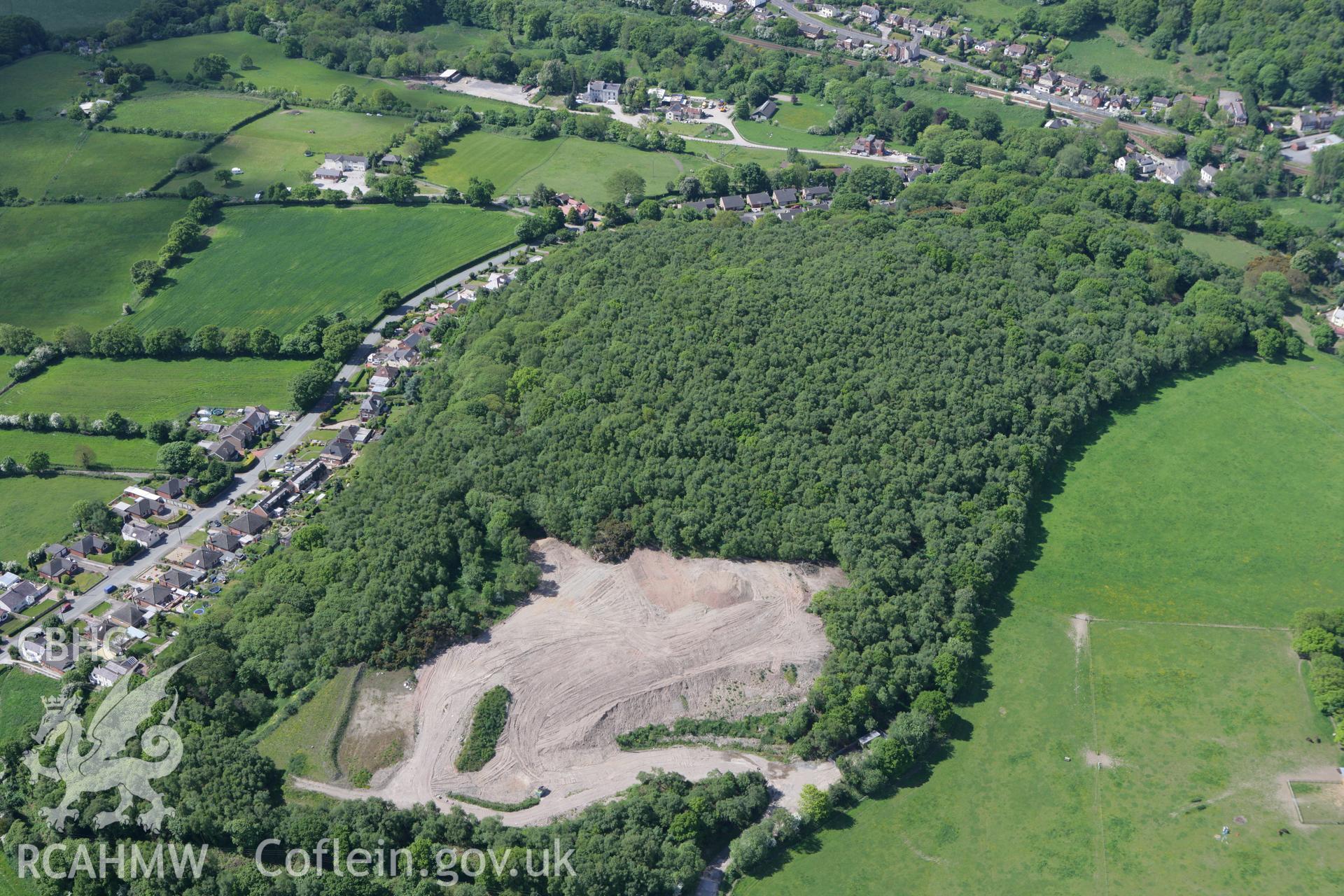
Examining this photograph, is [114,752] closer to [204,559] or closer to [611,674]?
[204,559]

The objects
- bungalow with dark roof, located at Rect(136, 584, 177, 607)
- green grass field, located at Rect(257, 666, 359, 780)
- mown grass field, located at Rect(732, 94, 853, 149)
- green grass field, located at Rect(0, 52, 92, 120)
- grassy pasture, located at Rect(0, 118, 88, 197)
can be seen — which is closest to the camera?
green grass field, located at Rect(257, 666, 359, 780)

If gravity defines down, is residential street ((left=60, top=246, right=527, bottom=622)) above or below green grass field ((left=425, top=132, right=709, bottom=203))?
below

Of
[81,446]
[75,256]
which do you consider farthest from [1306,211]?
[75,256]

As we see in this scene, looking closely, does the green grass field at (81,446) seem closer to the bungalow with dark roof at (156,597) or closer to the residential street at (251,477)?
the residential street at (251,477)

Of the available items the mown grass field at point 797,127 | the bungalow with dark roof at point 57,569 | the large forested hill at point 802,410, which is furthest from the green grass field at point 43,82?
the mown grass field at point 797,127

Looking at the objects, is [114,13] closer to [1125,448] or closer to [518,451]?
[518,451]

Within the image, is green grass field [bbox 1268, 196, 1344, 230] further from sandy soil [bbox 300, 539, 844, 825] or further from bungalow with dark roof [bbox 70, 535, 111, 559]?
bungalow with dark roof [bbox 70, 535, 111, 559]

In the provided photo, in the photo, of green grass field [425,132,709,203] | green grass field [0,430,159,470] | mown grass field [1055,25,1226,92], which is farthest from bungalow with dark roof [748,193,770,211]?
green grass field [0,430,159,470]
